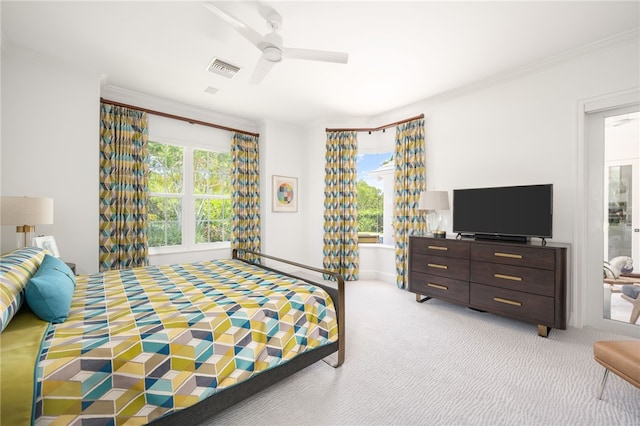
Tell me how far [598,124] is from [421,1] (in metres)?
2.34

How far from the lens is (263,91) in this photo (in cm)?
386

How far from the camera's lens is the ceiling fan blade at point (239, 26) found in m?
1.91

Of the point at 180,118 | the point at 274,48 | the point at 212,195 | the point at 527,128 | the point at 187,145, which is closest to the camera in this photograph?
the point at 274,48

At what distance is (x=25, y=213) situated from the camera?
2.44 m

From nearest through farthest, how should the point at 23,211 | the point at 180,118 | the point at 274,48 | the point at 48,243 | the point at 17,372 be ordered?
1. the point at 17,372
2. the point at 274,48
3. the point at 23,211
4. the point at 48,243
5. the point at 180,118

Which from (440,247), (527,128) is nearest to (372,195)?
(440,247)

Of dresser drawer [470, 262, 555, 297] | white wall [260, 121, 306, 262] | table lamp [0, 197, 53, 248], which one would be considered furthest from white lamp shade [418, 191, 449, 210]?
table lamp [0, 197, 53, 248]

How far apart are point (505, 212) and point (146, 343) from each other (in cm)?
346

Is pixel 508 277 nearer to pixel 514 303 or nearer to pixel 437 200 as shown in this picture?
pixel 514 303

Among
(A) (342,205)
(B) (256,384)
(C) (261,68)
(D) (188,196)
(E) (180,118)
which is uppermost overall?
(E) (180,118)

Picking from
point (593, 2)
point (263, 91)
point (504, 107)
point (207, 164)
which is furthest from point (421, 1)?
point (207, 164)

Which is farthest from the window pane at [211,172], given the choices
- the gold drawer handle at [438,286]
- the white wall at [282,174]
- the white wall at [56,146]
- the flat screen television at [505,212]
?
the flat screen television at [505,212]

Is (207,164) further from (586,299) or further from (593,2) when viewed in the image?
(586,299)

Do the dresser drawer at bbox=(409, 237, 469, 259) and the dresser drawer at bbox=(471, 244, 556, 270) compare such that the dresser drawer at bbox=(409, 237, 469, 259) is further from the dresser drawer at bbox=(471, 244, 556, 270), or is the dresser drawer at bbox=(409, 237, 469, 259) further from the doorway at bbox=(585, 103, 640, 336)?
the doorway at bbox=(585, 103, 640, 336)
